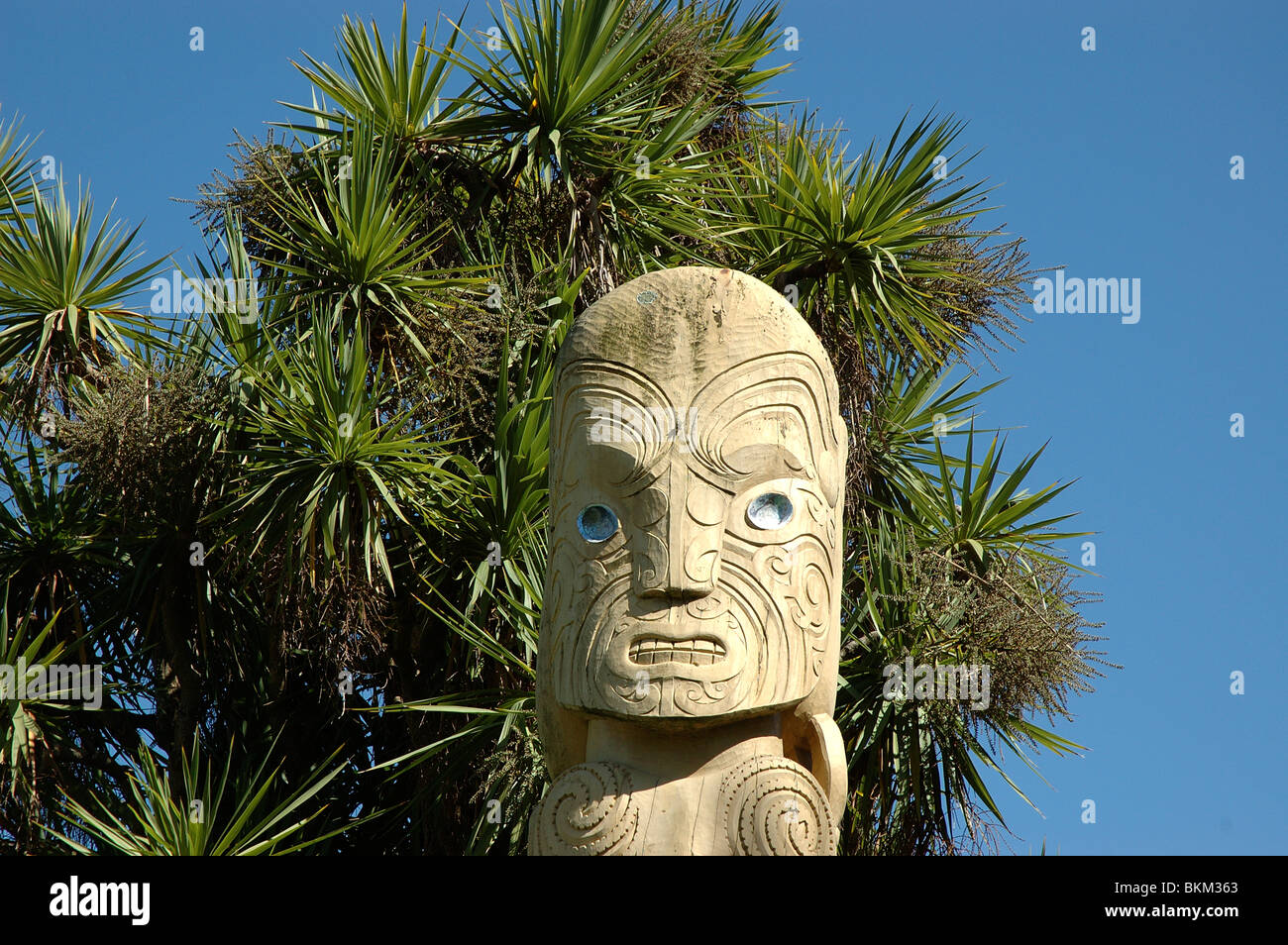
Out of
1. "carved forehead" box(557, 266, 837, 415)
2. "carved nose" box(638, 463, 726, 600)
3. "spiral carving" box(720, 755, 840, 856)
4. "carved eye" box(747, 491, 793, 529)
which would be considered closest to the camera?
"spiral carving" box(720, 755, 840, 856)

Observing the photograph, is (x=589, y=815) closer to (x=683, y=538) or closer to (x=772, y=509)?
(x=683, y=538)

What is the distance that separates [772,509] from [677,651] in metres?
0.67

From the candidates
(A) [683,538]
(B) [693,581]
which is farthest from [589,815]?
(A) [683,538]

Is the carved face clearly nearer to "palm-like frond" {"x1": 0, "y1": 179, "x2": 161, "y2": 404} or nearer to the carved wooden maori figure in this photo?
the carved wooden maori figure

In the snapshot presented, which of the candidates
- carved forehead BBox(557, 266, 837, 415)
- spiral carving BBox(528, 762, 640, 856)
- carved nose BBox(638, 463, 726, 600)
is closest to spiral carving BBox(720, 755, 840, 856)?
spiral carving BBox(528, 762, 640, 856)

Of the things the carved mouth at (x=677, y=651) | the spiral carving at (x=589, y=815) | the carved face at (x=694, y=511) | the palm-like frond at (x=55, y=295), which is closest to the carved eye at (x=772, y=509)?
the carved face at (x=694, y=511)

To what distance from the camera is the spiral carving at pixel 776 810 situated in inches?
249

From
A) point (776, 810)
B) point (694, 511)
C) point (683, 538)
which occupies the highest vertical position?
point (694, 511)

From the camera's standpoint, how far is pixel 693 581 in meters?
6.52

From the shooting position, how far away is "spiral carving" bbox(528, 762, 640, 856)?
21.0 ft

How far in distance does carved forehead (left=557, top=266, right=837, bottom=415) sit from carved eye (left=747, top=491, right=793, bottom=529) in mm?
415

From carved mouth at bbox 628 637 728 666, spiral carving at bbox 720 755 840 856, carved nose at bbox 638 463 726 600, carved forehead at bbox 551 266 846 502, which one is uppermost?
carved forehead at bbox 551 266 846 502
